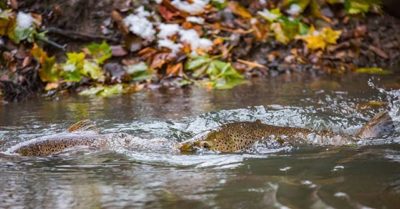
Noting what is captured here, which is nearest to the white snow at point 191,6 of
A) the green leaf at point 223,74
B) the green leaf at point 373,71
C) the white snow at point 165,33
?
the white snow at point 165,33

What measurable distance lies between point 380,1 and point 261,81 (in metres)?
2.93

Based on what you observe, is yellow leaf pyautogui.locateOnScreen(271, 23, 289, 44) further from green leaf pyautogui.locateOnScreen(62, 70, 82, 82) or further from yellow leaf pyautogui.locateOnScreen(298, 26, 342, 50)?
green leaf pyautogui.locateOnScreen(62, 70, 82, 82)

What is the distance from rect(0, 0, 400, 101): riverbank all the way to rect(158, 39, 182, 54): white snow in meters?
0.01

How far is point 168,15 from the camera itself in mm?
8383

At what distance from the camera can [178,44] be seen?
802cm

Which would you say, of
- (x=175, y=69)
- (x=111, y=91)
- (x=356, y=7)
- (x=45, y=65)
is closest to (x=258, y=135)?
(x=111, y=91)

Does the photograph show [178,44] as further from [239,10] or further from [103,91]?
[103,91]

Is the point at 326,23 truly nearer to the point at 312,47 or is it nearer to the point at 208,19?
the point at 312,47

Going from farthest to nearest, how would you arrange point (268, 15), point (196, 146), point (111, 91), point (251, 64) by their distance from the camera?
1. point (268, 15)
2. point (251, 64)
3. point (111, 91)
4. point (196, 146)

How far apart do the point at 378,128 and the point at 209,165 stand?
1.29 meters

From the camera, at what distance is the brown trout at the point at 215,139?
3807 mm

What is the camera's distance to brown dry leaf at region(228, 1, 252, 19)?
28.4ft

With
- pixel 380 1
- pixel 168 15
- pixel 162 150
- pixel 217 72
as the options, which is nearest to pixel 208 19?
pixel 168 15

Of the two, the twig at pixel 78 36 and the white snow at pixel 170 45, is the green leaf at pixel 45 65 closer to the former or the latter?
the twig at pixel 78 36
